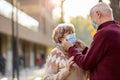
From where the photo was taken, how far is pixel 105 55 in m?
4.01

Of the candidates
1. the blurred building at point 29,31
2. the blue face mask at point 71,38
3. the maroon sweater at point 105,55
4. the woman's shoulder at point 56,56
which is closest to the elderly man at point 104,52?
the maroon sweater at point 105,55

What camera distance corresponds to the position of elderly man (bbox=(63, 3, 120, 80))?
13.0 ft

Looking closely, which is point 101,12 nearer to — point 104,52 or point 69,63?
point 104,52

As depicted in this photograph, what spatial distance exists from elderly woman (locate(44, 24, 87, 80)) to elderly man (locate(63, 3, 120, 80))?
38cm

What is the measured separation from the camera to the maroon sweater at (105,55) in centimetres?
397

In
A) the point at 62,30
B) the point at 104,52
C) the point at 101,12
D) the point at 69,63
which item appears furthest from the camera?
the point at 62,30

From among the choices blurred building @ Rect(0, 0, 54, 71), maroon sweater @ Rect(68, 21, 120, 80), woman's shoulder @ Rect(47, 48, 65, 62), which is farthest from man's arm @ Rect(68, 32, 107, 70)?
blurred building @ Rect(0, 0, 54, 71)

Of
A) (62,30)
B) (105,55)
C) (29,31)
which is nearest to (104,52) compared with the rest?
(105,55)

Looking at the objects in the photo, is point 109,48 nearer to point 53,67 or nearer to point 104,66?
point 104,66

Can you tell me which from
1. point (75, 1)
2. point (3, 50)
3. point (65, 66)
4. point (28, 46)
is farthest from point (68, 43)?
point (28, 46)

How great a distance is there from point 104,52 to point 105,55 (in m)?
0.03

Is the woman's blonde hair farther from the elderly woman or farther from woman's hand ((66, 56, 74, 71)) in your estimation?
woman's hand ((66, 56, 74, 71))

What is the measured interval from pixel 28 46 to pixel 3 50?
25.5 meters

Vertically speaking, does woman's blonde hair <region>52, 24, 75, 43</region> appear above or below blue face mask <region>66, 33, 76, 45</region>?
above
